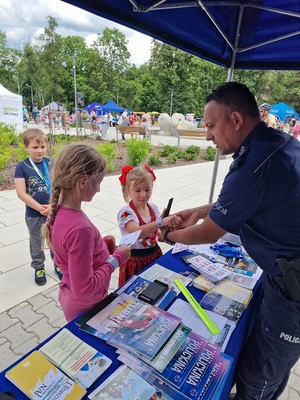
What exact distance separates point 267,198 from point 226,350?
709mm

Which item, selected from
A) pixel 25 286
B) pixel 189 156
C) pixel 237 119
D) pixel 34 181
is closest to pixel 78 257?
pixel 237 119

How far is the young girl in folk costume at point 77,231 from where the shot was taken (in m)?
1.18

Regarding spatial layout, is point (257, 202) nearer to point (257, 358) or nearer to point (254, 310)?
point (254, 310)

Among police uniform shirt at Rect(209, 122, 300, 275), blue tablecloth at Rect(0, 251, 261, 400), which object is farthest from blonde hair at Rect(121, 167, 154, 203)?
police uniform shirt at Rect(209, 122, 300, 275)

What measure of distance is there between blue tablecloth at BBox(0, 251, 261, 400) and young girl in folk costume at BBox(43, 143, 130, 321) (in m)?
0.20

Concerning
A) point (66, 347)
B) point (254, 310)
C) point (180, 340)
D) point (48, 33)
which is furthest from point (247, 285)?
point (48, 33)

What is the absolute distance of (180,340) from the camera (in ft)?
3.65

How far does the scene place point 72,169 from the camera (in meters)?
1.27

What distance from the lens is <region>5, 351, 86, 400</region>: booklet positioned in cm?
87

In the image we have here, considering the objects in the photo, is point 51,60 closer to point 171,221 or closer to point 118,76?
point 118,76

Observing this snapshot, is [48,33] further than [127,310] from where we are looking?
Yes

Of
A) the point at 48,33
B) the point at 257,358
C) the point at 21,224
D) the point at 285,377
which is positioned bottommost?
the point at 21,224

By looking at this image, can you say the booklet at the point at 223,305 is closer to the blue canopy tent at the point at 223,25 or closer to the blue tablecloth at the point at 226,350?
the blue tablecloth at the point at 226,350

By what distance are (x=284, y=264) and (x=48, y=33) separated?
155ft
